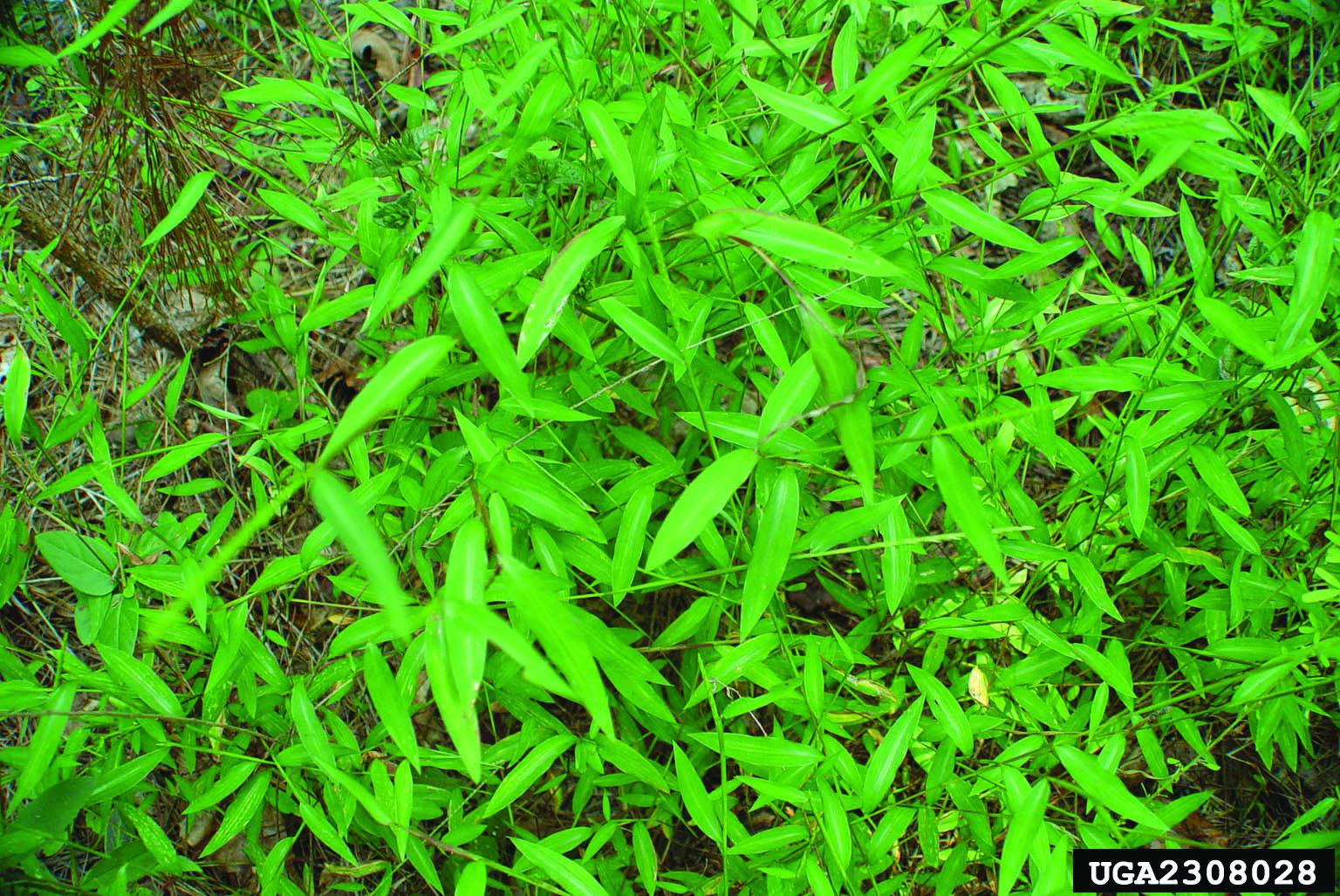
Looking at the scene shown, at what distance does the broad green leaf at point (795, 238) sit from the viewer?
661 mm

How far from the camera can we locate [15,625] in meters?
1.60

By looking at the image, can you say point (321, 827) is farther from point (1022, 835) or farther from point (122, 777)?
point (1022, 835)

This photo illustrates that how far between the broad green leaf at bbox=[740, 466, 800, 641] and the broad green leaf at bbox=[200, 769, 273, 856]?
77 cm

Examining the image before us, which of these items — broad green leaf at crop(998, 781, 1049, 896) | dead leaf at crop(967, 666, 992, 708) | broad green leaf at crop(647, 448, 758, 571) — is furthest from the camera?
dead leaf at crop(967, 666, 992, 708)

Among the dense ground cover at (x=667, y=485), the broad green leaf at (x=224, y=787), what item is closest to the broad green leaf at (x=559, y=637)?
the dense ground cover at (x=667, y=485)

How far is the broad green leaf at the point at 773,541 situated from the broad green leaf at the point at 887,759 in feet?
1.16

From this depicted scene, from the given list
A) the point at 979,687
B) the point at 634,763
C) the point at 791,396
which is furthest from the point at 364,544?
the point at 979,687

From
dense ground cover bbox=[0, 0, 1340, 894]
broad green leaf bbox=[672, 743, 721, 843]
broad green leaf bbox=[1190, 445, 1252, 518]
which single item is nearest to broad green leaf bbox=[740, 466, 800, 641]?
dense ground cover bbox=[0, 0, 1340, 894]

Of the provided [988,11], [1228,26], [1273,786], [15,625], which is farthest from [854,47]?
[15,625]

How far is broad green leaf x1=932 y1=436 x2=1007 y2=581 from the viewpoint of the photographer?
2.20 ft

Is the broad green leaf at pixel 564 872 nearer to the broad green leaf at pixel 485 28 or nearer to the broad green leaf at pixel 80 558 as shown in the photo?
the broad green leaf at pixel 80 558

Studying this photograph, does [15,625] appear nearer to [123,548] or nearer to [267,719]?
[123,548]

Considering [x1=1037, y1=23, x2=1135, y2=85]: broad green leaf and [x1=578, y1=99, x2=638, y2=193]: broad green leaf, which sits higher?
[x1=578, y1=99, x2=638, y2=193]: broad green leaf

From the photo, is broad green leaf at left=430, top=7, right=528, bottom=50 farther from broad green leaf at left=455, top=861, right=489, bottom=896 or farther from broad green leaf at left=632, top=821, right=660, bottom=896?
broad green leaf at left=632, top=821, right=660, bottom=896
